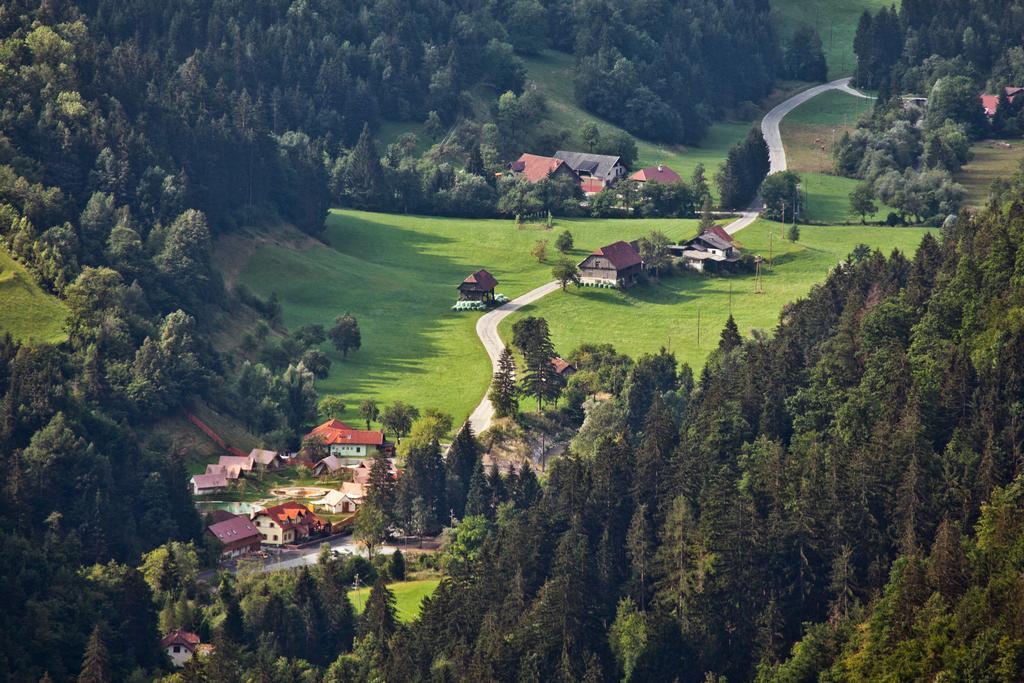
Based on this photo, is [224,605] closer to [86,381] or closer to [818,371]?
[86,381]

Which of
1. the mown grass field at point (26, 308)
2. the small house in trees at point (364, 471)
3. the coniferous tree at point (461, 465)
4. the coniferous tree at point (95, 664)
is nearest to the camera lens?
the coniferous tree at point (95, 664)

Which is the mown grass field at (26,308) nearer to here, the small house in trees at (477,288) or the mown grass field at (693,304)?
the mown grass field at (693,304)

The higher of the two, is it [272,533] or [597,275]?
[597,275]

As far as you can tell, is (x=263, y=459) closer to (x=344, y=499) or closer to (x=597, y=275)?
(x=344, y=499)

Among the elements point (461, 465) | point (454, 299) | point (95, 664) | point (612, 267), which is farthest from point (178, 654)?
point (612, 267)

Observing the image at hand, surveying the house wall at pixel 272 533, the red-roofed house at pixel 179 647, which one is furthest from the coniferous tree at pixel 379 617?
the house wall at pixel 272 533

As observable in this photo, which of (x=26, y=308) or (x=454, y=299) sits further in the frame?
(x=454, y=299)

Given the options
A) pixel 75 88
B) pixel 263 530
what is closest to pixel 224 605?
pixel 263 530
